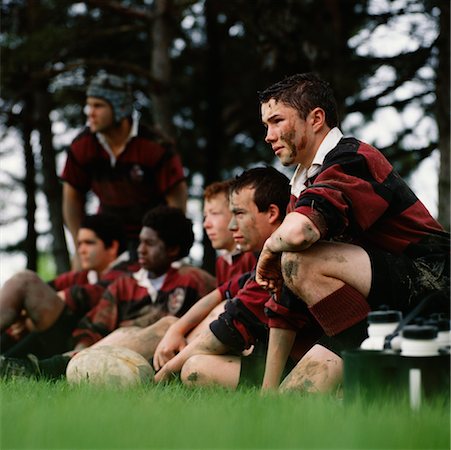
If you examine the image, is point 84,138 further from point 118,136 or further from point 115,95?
point 115,95

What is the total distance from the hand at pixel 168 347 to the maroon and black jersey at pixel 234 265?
631 mm

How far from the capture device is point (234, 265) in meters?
5.96

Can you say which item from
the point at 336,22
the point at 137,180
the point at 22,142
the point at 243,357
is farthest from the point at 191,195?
the point at 243,357

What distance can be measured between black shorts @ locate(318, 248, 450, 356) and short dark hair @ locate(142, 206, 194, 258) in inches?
95.5

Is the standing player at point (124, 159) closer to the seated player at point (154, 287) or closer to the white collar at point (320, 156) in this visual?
the seated player at point (154, 287)

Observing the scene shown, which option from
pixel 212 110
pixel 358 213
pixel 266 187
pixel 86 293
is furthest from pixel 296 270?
pixel 212 110

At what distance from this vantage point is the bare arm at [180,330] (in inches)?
208

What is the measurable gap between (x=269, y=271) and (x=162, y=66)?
733 cm

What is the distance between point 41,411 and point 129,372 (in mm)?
1464

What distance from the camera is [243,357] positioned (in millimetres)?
4770

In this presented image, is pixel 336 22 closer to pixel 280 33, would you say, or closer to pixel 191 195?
pixel 280 33

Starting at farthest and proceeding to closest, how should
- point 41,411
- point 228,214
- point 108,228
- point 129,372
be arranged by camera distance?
point 108,228, point 228,214, point 129,372, point 41,411

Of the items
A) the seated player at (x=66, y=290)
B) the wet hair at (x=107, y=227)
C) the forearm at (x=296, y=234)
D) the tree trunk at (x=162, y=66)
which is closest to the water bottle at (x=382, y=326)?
the forearm at (x=296, y=234)

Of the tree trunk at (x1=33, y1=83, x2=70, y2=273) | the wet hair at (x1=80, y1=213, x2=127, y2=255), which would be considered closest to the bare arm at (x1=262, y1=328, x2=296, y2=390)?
the wet hair at (x1=80, y1=213, x2=127, y2=255)
